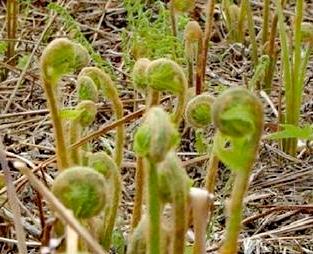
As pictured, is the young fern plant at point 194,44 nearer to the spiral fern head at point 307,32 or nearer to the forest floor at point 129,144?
the forest floor at point 129,144

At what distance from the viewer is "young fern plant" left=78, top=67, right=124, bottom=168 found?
1.38 meters

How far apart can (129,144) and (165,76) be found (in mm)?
853

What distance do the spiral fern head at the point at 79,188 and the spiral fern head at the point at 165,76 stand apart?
32cm

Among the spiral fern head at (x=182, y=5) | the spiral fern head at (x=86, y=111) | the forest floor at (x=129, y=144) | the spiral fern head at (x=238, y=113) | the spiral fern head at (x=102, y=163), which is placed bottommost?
the forest floor at (x=129, y=144)

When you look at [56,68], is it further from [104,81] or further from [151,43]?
[151,43]

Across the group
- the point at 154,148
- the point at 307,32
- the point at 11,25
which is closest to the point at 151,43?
the point at 307,32

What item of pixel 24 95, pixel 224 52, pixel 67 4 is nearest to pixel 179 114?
pixel 24 95

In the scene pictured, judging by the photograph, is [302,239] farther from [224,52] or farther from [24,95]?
[224,52]

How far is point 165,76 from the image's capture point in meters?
1.20

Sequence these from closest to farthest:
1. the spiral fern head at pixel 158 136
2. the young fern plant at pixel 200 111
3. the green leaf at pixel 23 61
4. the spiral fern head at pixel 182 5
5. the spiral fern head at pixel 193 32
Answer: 1. the spiral fern head at pixel 158 136
2. the young fern plant at pixel 200 111
3. the spiral fern head at pixel 193 32
4. the spiral fern head at pixel 182 5
5. the green leaf at pixel 23 61

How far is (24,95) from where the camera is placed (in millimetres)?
2404

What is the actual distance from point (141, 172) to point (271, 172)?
0.65 meters

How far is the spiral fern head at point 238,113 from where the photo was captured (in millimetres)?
896

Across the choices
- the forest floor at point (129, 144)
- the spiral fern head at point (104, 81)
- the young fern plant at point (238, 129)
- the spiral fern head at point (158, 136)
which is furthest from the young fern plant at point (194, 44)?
the spiral fern head at point (158, 136)
